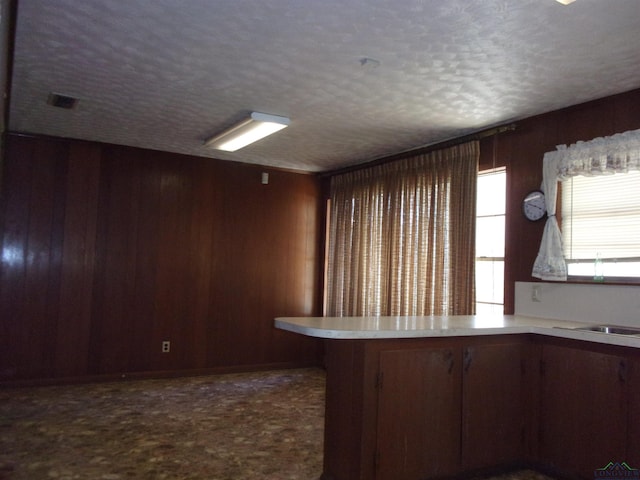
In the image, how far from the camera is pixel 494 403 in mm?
3023

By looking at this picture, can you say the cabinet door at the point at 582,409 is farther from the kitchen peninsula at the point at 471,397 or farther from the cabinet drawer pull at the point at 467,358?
the cabinet drawer pull at the point at 467,358

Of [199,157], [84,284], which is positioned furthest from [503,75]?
[84,284]

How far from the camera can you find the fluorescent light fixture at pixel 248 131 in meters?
4.03

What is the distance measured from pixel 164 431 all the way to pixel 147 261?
7.30ft

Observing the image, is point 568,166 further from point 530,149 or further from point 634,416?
point 634,416

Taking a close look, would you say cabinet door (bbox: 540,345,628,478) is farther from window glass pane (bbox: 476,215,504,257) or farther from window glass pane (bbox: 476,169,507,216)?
window glass pane (bbox: 476,169,507,216)

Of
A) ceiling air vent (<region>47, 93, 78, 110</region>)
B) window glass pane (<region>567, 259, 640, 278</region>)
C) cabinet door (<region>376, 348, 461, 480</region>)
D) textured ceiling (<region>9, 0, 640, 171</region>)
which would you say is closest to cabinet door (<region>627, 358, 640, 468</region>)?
window glass pane (<region>567, 259, 640, 278</region>)

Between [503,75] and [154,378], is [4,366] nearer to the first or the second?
[154,378]

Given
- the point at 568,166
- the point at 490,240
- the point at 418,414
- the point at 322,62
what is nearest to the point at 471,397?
the point at 418,414

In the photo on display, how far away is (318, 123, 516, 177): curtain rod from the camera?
4070mm

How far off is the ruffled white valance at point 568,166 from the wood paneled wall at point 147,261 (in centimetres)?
336

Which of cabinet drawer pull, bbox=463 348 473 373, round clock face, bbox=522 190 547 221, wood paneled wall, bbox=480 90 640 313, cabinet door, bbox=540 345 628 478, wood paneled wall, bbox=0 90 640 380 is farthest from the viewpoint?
wood paneled wall, bbox=0 90 640 380

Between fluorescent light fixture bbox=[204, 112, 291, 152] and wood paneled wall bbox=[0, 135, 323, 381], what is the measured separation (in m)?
0.93

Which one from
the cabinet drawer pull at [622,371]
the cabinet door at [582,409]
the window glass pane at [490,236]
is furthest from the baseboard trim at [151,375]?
the cabinet drawer pull at [622,371]
